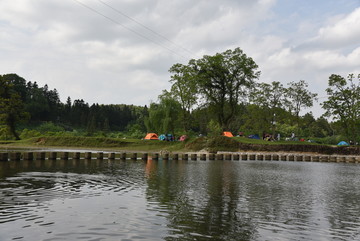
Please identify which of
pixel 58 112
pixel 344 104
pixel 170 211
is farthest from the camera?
pixel 58 112

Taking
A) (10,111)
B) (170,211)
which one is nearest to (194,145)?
(10,111)

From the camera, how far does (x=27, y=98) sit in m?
126

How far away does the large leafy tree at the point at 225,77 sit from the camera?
61875mm

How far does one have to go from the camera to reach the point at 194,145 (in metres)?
56.1

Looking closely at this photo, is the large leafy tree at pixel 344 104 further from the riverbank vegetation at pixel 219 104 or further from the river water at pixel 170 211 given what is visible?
the river water at pixel 170 211

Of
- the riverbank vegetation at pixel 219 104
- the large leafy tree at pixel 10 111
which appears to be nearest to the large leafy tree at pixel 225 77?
the riverbank vegetation at pixel 219 104

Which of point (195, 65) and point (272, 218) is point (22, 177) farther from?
point (195, 65)

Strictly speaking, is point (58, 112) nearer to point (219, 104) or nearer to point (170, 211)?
point (219, 104)

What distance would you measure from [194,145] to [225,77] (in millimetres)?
16486

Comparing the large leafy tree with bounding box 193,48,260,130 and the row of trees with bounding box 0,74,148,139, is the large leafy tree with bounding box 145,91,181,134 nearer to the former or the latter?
the large leafy tree with bounding box 193,48,260,130

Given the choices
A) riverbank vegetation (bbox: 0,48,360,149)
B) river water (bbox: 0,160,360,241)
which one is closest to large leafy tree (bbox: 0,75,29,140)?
riverbank vegetation (bbox: 0,48,360,149)

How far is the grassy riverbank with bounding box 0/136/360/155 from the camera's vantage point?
166 feet

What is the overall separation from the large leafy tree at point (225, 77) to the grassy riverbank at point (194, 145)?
9.95m

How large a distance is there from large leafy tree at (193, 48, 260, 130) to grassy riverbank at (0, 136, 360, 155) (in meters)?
9.95
